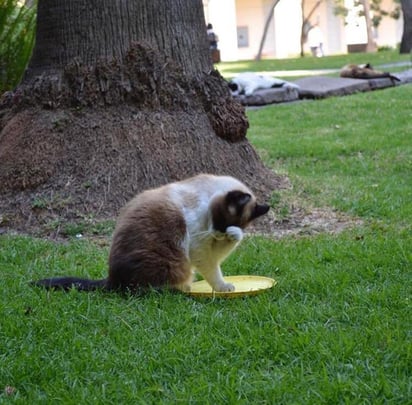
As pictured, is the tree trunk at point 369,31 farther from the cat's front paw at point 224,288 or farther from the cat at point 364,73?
the cat's front paw at point 224,288

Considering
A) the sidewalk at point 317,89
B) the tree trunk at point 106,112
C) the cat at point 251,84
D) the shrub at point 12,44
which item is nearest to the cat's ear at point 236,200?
the tree trunk at point 106,112

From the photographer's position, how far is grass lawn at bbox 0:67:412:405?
384cm

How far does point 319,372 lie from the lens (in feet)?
13.0

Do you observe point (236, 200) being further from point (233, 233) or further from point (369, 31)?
point (369, 31)

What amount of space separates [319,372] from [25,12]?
324 inches

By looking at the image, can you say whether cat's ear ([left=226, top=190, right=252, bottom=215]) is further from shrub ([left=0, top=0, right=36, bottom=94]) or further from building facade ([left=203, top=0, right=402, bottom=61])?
building facade ([left=203, top=0, right=402, bottom=61])

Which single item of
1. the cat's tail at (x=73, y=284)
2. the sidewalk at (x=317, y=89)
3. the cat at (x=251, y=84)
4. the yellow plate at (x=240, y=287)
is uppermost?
the cat at (x=251, y=84)

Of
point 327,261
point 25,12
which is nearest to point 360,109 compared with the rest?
point 25,12

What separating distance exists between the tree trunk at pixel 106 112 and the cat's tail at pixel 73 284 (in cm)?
198

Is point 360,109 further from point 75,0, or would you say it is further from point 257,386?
point 257,386

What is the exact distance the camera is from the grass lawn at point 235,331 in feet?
12.6

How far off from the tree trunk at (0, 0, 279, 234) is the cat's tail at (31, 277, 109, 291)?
6.49ft

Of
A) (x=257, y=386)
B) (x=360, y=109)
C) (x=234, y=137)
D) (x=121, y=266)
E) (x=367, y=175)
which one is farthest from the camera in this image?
(x=360, y=109)

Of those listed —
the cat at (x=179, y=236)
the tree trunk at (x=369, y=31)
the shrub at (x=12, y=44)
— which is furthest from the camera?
the tree trunk at (x=369, y=31)
